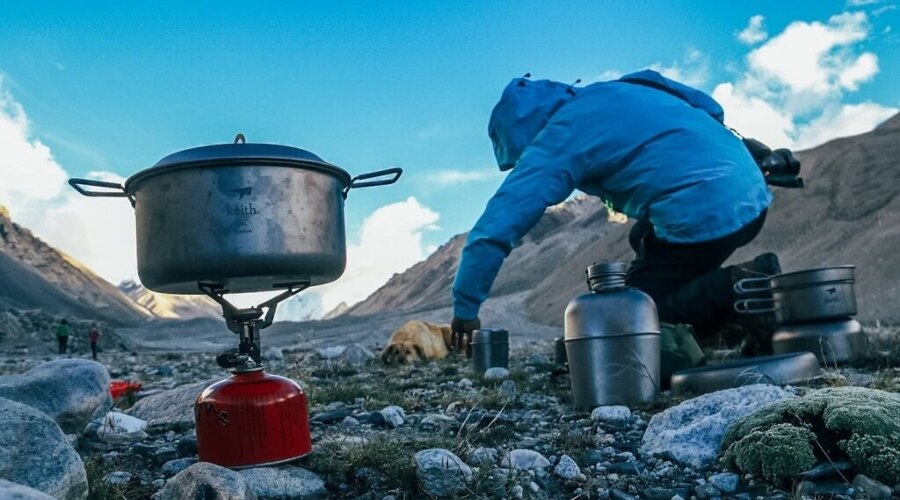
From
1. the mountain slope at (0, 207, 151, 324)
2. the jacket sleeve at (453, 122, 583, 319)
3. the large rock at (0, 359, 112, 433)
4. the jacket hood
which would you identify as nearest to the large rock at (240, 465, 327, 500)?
the large rock at (0, 359, 112, 433)

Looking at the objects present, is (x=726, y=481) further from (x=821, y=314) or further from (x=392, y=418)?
(x=821, y=314)

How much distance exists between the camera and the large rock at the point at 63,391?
10.6 ft

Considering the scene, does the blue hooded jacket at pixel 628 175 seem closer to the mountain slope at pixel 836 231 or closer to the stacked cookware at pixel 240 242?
the stacked cookware at pixel 240 242

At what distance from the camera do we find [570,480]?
235cm

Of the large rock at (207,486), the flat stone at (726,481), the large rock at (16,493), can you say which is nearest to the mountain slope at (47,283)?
the large rock at (207,486)

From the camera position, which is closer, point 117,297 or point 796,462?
point 796,462

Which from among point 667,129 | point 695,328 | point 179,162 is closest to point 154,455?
point 179,162

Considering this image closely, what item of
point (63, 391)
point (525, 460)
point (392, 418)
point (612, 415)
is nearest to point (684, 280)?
point (612, 415)

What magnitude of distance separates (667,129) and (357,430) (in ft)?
8.32

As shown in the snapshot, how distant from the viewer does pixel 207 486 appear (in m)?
1.98

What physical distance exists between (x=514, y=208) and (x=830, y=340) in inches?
76.0

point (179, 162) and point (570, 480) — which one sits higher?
point (179, 162)

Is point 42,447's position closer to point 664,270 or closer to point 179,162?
point 179,162

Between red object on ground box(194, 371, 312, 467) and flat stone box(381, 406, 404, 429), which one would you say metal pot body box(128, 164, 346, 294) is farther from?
flat stone box(381, 406, 404, 429)
